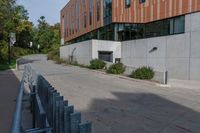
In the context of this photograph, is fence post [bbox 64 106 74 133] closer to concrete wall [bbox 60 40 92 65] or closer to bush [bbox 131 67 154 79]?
bush [bbox 131 67 154 79]

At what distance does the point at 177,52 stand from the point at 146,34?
6.24m

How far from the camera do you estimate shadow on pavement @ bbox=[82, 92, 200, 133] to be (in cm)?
656

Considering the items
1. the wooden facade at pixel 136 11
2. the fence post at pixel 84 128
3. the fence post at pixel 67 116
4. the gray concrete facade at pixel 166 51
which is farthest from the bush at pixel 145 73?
the fence post at pixel 84 128

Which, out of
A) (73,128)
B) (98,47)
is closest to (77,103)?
(73,128)

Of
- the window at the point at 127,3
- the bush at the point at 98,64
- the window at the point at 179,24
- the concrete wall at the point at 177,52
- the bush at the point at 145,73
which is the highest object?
the window at the point at 127,3

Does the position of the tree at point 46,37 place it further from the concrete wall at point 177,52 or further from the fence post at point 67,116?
the fence post at point 67,116

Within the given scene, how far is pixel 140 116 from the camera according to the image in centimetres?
780

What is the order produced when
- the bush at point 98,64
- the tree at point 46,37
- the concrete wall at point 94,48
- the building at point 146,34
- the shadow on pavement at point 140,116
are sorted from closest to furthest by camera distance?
the shadow on pavement at point 140,116 → the building at point 146,34 → the bush at point 98,64 → the concrete wall at point 94,48 → the tree at point 46,37

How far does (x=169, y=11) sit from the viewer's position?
2222 cm

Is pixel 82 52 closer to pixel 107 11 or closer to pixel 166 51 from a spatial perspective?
pixel 107 11

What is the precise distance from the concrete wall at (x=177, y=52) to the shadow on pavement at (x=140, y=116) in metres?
10.00

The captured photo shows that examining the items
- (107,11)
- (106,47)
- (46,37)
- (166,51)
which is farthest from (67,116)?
(46,37)

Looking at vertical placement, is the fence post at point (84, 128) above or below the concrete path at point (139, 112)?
above

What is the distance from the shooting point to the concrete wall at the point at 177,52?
19127mm
